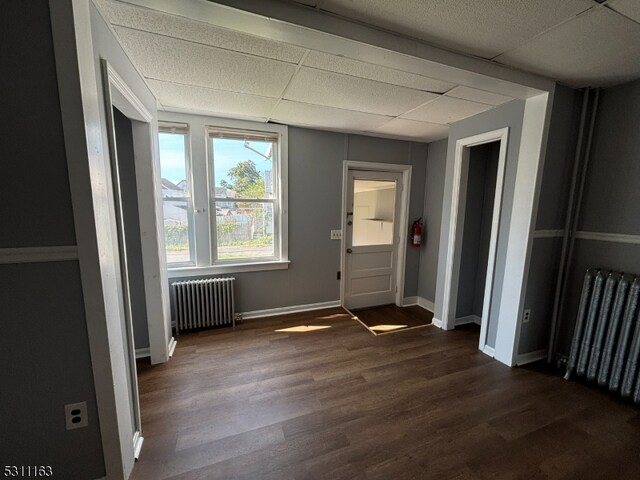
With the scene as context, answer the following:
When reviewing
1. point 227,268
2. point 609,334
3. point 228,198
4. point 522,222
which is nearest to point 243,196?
point 228,198

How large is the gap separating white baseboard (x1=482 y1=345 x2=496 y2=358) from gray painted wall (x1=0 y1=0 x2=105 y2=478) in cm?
308

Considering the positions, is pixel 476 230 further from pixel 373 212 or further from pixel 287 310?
pixel 287 310

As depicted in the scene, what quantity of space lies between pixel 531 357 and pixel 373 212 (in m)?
2.41

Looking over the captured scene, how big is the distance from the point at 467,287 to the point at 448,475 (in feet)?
7.63

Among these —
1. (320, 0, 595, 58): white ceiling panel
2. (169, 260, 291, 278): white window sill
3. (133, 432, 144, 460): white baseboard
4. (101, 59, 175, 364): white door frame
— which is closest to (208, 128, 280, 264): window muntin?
(169, 260, 291, 278): white window sill

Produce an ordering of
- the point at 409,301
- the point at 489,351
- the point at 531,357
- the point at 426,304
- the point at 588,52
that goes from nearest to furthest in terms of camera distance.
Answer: the point at 588,52 < the point at 531,357 < the point at 489,351 < the point at 426,304 < the point at 409,301

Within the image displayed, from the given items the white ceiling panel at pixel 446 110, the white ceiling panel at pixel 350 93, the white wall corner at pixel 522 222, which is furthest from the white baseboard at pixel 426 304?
the white ceiling panel at pixel 350 93

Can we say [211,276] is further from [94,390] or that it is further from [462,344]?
[462,344]

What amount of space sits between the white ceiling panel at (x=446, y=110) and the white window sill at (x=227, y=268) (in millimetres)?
2273

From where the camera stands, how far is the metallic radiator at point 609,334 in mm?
1835

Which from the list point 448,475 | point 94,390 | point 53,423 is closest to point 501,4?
point 448,475

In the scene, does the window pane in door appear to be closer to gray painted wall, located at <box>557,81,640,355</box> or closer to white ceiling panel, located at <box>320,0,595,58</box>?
gray painted wall, located at <box>557,81,640,355</box>

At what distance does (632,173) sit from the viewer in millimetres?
1956

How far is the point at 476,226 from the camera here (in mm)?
3119
